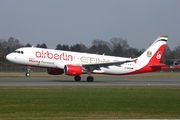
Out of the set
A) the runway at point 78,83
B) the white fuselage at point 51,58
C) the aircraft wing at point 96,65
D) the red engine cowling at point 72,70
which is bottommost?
the runway at point 78,83

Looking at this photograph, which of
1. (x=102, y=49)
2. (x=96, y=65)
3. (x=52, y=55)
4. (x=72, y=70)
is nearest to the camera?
(x=72, y=70)

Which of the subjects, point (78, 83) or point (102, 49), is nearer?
point (78, 83)

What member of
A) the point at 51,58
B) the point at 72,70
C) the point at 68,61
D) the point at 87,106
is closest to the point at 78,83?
the point at 72,70

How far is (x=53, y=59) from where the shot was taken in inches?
1724

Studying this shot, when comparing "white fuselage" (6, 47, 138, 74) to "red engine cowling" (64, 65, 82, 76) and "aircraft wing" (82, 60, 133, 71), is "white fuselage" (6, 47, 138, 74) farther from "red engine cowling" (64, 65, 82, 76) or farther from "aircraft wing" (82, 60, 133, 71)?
"red engine cowling" (64, 65, 82, 76)

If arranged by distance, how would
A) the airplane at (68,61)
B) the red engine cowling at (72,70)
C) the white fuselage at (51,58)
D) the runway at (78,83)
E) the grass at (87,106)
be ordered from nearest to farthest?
the grass at (87,106), the runway at (78,83), the red engine cowling at (72,70), the airplane at (68,61), the white fuselage at (51,58)

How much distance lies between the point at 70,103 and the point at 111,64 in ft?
76.0

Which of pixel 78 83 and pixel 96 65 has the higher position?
pixel 96 65

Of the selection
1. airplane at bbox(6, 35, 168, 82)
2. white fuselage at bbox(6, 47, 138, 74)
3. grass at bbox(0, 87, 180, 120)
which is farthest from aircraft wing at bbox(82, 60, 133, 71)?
grass at bbox(0, 87, 180, 120)

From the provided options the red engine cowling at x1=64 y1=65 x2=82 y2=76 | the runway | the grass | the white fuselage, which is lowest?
the grass

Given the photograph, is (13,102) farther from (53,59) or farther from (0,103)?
(53,59)

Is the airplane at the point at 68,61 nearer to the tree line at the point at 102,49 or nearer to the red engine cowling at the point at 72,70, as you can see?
the red engine cowling at the point at 72,70

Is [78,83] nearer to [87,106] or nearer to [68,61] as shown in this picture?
[68,61]

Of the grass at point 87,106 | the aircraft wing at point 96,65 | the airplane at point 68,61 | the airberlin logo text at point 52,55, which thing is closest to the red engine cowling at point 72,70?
the airplane at point 68,61
